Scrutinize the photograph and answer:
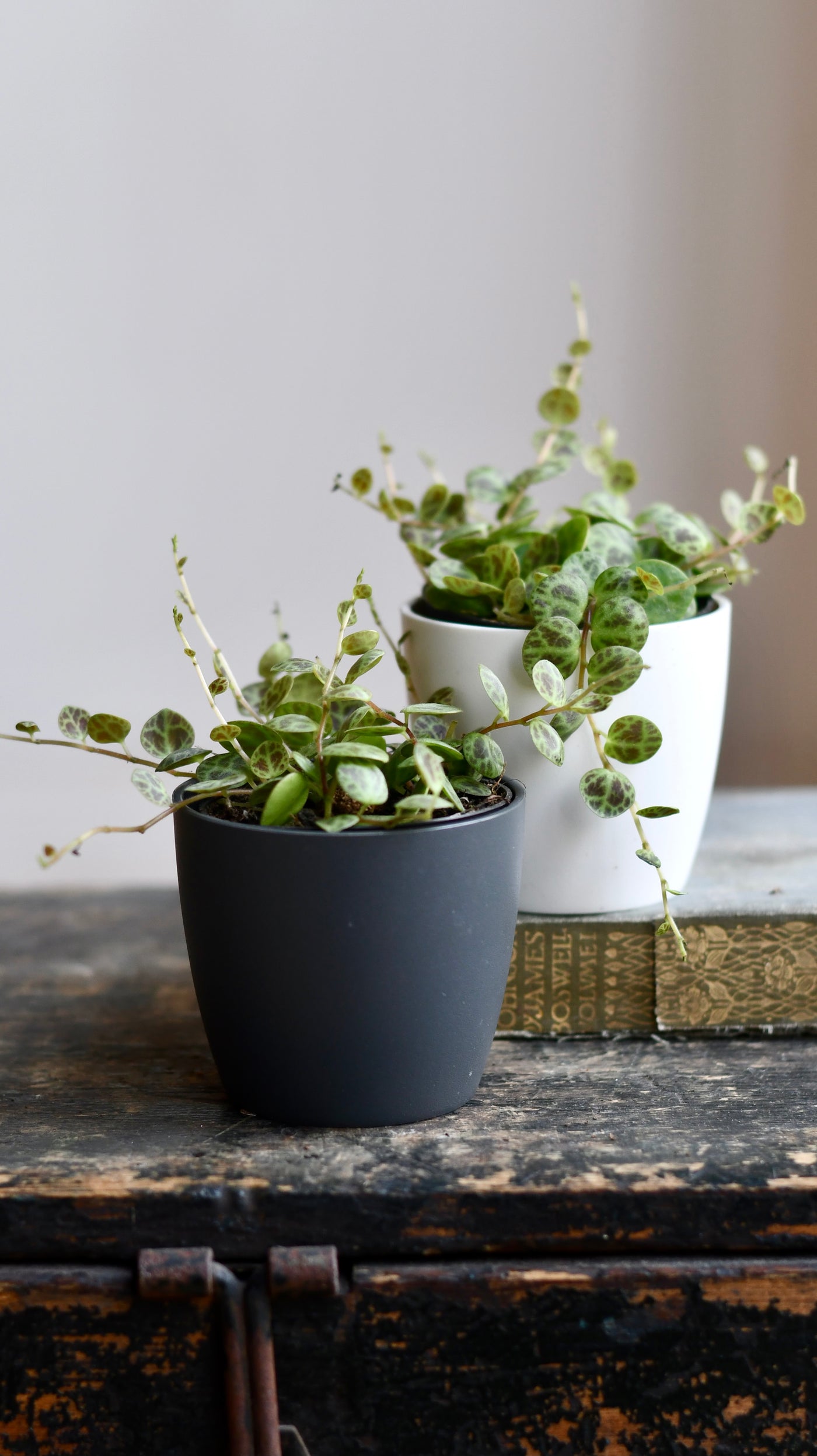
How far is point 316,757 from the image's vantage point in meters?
0.51

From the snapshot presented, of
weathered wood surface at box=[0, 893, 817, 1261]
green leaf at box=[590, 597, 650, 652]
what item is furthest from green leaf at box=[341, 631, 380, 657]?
weathered wood surface at box=[0, 893, 817, 1261]

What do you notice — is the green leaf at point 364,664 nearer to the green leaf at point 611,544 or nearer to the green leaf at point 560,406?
the green leaf at point 611,544

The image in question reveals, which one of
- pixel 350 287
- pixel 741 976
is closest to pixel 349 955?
pixel 741 976

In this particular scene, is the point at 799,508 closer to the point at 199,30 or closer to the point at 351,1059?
the point at 351,1059

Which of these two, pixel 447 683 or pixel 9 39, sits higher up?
pixel 9 39

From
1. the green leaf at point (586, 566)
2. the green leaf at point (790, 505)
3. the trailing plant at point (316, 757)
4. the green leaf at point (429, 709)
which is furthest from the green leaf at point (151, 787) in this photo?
the green leaf at point (790, 505)

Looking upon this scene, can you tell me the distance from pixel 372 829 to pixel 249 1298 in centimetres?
19

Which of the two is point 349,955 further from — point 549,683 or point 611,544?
point 611,544

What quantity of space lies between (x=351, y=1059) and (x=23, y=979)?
31 cm

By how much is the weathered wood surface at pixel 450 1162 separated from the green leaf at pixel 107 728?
0.55 feet

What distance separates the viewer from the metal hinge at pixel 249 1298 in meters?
0.46

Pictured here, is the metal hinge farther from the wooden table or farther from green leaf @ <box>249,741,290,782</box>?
green leaf @ <box>249,741,290,782</box>

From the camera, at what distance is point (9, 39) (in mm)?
899

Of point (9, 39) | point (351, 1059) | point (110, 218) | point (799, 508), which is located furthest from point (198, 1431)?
point (9, 39)
